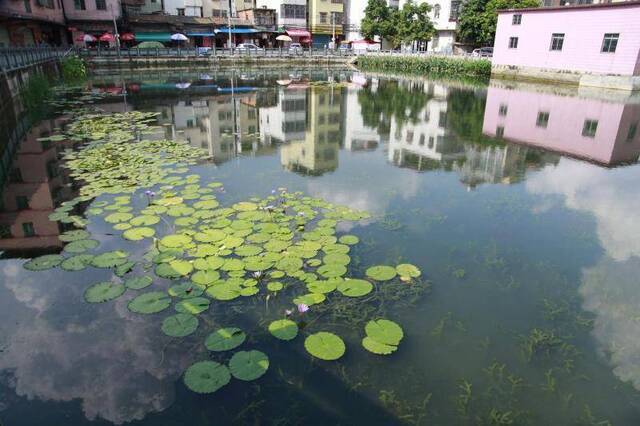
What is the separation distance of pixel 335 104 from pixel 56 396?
16.4 m

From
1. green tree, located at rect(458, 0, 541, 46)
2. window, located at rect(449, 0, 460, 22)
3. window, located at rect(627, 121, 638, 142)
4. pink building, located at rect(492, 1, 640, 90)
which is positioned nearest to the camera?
window, located at rect(627, 121, 638, 142)

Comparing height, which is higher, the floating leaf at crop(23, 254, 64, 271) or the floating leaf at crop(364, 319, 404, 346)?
the floating leaf at crop(23, 254, 64, 271)

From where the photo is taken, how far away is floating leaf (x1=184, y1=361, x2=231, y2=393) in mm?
3084

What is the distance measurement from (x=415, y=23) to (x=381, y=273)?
44.5 m

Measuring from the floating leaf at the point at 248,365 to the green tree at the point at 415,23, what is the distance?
149 feet

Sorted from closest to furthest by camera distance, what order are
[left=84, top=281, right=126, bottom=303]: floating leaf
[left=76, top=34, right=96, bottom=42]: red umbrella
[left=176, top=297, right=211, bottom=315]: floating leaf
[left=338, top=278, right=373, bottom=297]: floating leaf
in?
1. [left=176, top=297, right=211, bottom=315]: floating leaf
2. [left=84, top=281, right=126, bottom=303]: floating leaf
3. [left=338, top=278, right=373, bottom=297]: floating leaf
4. [left=76, top=34, right=96, bottom=42]: red umbrella

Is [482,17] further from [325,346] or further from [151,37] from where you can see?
[325,346]

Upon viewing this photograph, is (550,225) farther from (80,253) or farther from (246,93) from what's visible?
(246,93)

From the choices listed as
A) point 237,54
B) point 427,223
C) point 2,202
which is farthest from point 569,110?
point 237,54

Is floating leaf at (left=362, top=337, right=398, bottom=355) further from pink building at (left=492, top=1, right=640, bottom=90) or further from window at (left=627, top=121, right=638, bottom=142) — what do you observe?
pink building at (left=492, top=1, right=640, bottom=90)

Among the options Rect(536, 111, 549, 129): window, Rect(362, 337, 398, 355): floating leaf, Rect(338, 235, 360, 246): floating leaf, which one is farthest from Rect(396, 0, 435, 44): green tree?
Rect(362, 337, 398, 355): floating leaf

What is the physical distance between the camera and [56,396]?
3053 mm

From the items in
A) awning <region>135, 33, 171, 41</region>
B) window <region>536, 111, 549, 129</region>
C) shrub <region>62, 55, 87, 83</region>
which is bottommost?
window <region>536, 111, 549, 129</region>

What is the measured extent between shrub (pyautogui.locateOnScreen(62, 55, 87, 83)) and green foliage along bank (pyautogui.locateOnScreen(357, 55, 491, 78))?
24.4 metres
